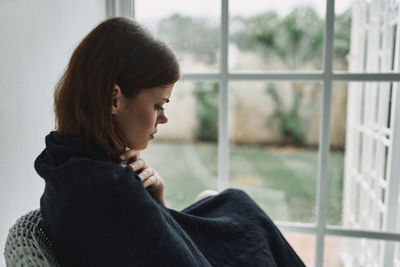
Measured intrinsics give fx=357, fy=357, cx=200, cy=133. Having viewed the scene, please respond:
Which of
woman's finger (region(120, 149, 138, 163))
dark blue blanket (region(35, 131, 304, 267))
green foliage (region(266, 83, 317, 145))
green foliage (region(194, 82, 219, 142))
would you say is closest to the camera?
dark blue blanket (region(35, 131, 304, 267))

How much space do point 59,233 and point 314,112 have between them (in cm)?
171

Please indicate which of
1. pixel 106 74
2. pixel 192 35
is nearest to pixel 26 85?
pixel 106 74

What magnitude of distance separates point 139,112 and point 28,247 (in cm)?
38

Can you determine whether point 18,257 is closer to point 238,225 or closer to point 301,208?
point 238,225

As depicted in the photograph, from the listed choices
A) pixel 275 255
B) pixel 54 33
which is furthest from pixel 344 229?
pixel 54 33

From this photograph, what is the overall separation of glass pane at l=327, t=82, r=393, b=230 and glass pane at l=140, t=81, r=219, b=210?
642 mm

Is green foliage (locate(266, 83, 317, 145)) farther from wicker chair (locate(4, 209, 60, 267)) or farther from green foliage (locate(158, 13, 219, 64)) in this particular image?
wicker chair (locate(4, 209, 60, 267))

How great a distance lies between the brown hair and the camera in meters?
0.81

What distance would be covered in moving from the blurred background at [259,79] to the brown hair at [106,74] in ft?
0.46

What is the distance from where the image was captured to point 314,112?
2.13m

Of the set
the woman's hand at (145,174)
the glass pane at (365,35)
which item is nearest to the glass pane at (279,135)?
the glass pane at (365,35)

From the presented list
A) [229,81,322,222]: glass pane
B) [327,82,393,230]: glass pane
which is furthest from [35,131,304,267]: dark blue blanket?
[229,81,322,222]: glass pane

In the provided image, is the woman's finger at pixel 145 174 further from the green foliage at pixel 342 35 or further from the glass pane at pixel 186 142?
the green foliage at pixel 342 35

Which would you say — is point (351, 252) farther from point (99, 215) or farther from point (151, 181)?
point (99, 215)
